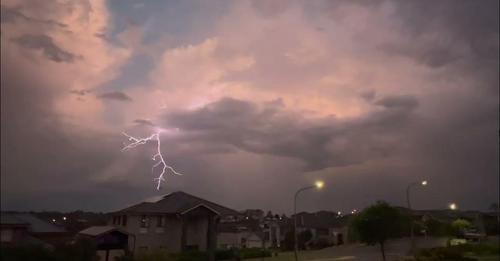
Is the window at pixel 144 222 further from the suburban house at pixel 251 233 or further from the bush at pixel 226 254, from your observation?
the suburban house at pixel 251 233

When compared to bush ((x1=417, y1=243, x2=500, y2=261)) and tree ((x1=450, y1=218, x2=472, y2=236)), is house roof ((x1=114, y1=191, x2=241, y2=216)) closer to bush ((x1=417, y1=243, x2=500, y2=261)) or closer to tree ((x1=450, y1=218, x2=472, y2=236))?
bush ((x1=417, y1=243, x2=500, y2=261))

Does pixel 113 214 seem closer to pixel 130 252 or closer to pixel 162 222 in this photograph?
pixel 162 222

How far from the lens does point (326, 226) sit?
101875 millimetres

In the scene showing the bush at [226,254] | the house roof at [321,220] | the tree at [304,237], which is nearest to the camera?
the bush at [226,254]

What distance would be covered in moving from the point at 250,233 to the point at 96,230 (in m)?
45.3

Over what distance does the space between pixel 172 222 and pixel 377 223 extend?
20.9 metres

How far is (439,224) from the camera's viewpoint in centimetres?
9556

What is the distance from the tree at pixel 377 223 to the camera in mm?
44406

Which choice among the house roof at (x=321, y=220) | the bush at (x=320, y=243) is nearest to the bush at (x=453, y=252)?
the bush at (x=320, y=243)

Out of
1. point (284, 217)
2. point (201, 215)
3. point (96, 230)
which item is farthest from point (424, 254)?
point (284, 217)

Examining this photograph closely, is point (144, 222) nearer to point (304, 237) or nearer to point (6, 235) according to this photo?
point (6, 235)

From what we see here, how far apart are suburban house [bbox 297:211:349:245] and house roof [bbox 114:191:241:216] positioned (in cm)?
4400

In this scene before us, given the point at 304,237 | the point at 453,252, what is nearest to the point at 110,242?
the point at 453,252

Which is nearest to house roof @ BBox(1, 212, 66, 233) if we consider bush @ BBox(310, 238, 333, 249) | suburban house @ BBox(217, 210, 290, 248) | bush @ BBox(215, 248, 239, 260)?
bush @ BBox(215, 248, 239, 260)
